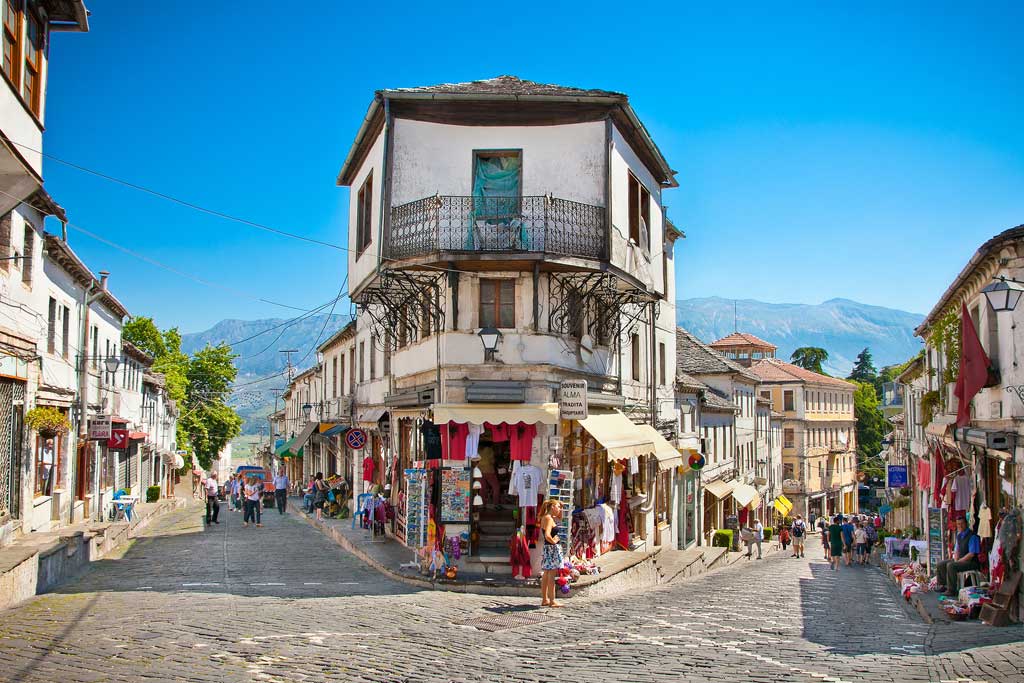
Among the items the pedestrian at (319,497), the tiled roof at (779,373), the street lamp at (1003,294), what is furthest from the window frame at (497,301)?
the tiled roof at (779,373)

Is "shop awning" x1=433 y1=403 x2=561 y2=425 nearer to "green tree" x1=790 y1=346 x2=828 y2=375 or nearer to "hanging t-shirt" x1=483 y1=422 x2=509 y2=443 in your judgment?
"hanging t-shirt" x1=483 y1=422 x2=509 y2=443

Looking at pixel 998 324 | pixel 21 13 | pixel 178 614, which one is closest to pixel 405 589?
pixel 178 614

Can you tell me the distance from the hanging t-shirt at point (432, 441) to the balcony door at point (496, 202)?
368 centimetres

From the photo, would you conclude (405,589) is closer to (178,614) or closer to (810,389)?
(178,614)

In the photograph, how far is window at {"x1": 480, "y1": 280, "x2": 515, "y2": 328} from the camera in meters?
17.8

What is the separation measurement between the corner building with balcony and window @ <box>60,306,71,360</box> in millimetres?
9767

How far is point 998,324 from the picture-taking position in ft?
51.8

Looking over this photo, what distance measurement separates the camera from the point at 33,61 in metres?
11.3

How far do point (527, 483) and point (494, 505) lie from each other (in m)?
3.97

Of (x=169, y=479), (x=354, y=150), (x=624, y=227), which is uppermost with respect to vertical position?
(x=354, y=150)

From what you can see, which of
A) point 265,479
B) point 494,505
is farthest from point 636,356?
point 265,479

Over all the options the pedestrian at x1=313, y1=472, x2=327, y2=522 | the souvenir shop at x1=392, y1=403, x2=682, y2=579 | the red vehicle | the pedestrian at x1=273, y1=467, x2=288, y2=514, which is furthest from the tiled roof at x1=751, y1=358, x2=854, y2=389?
the souvenir shop at x1=392, y1=403, x2=682, y2=579

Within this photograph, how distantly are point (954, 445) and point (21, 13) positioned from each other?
61.8 feet

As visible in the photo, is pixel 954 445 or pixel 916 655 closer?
pixel 916 655
